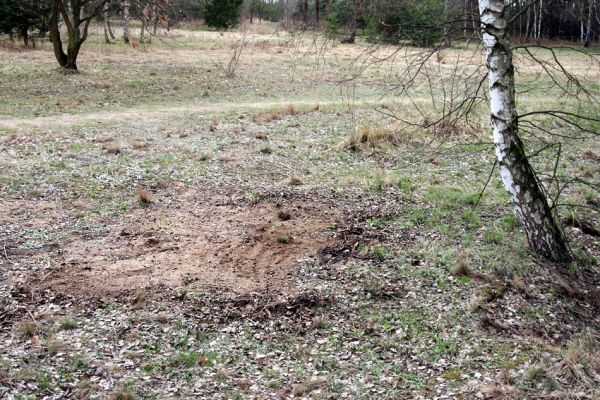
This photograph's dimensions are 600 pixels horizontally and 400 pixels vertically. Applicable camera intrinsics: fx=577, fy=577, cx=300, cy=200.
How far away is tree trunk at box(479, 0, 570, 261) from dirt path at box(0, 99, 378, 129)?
8595mm

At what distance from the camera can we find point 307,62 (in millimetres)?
23484

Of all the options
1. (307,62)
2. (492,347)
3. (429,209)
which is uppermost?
(307,62)

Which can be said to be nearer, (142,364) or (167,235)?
(142,364)

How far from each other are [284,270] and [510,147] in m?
2.57

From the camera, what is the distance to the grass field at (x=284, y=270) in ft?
14.6

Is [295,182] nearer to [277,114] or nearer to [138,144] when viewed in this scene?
[138,144]

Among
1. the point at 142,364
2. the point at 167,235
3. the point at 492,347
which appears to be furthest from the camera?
the point at 167,235

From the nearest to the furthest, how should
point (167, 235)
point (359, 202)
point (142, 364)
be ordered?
point (142, 364) < point (167, 235) < point (359, 202)

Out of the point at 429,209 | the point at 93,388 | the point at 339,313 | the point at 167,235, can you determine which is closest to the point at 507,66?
the point at 429,209

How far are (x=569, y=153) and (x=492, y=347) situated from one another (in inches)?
267

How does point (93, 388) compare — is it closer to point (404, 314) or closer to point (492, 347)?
point (404, 314)

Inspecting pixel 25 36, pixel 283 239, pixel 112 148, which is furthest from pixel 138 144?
pixel 25 36

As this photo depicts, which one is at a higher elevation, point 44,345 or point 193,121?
point 193,121

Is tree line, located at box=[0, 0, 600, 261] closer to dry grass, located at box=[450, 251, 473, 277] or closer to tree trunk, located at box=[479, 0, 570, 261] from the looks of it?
tree trunk, located at box=[479, 0, 570, 261]
